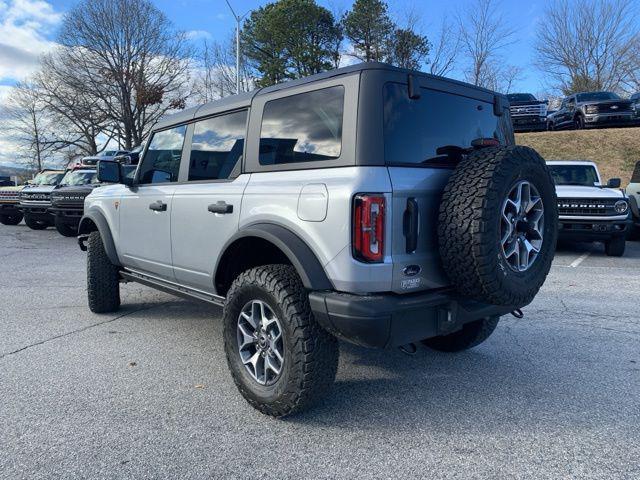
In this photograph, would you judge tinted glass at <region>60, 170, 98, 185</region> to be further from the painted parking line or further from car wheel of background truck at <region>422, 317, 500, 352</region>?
car wheel of background truck at <region>422, 317, 500, 352</region>

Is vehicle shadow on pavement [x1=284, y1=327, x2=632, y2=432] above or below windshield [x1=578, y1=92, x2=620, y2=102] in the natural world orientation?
below

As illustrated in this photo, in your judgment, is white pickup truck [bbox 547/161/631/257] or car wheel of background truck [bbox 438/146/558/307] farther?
white pickup truck [bbox 547/161/631/257]

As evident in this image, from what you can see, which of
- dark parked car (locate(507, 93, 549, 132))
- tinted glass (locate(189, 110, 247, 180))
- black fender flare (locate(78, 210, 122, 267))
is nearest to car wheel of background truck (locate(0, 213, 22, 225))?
black fender flare (locate(78, 210, 122, 267))

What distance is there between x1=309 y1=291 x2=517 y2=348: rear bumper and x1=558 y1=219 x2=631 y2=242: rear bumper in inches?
286

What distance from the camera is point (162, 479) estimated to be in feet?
7.97

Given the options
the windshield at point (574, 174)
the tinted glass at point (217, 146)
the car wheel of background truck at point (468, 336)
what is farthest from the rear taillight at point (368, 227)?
the windshield at point (574, 174)

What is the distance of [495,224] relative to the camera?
2.68 metres

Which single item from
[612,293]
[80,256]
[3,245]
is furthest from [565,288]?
[3,245]

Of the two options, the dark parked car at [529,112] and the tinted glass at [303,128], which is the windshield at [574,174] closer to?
the tinted glass at [303,128]

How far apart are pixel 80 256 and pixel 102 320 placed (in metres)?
5.20

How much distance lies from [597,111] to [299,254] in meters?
21.0

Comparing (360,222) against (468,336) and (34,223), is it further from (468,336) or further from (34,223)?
(34,223)

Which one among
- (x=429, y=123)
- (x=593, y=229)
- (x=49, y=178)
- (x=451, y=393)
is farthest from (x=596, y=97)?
(x=451, y=393)

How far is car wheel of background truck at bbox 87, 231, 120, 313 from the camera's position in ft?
17.2
